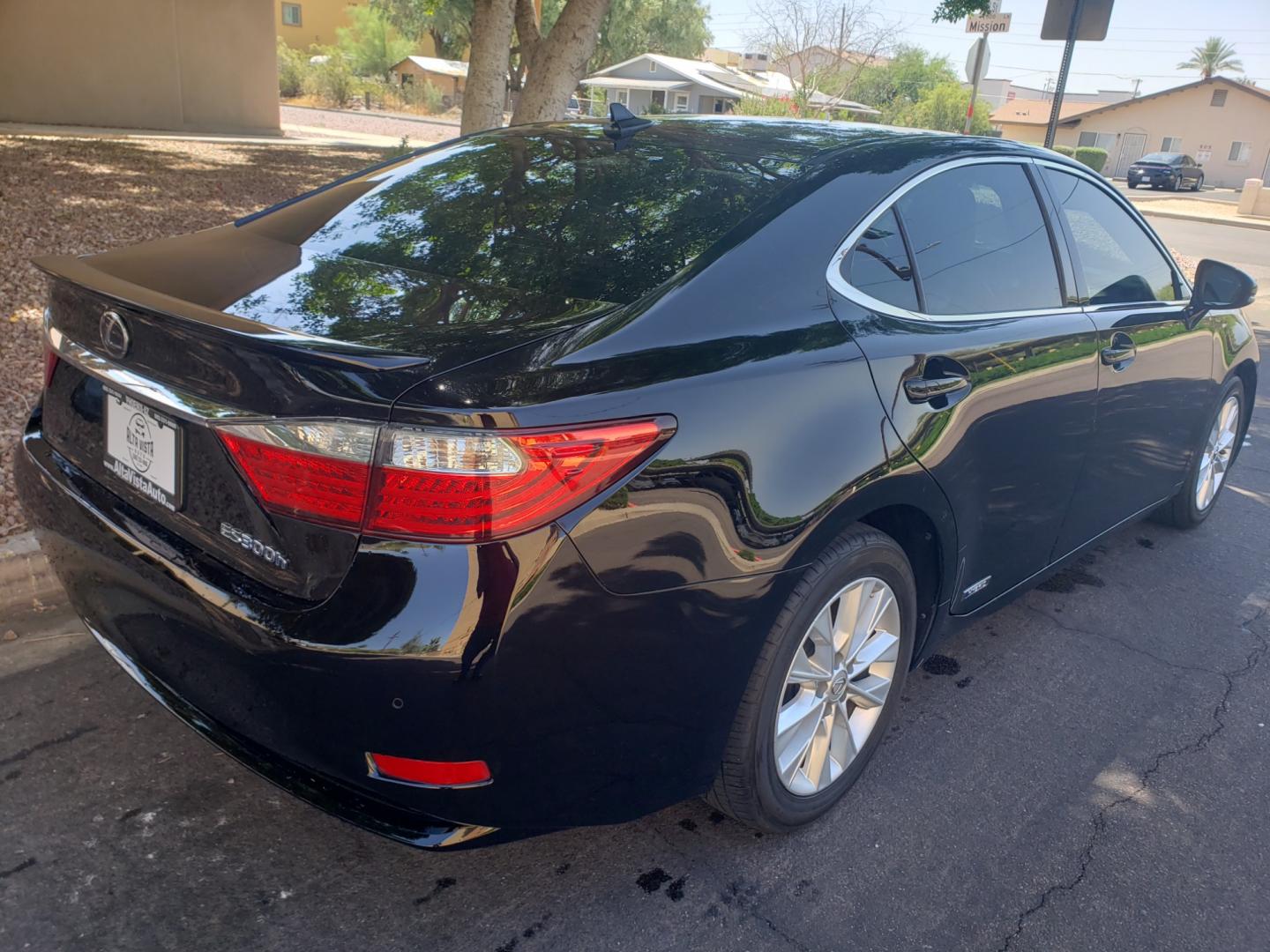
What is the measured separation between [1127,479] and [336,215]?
2916 mm

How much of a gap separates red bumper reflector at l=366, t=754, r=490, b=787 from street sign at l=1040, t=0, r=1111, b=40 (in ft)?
28.5

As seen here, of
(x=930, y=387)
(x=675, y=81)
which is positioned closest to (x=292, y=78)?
(x=675, y=81)

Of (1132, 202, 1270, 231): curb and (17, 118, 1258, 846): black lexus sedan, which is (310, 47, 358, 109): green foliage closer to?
(1132, 202, 1270, 231): curb

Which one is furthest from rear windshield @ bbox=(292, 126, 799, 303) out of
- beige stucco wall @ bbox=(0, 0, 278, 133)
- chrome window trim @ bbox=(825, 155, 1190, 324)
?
beige stucco wall @ bbox=(0, 0, 278, 133)

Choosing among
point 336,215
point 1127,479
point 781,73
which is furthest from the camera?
point 781,73

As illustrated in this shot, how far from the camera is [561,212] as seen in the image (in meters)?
2.63

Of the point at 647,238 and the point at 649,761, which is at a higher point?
the point at 647,238

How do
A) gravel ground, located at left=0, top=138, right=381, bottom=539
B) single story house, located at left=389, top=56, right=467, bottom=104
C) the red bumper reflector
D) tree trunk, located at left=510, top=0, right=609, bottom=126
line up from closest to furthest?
the red bumper reflector < gravel ground, located at left=0, top=138, right=381, bottom=539 < tree trunk, located at left=510, top=0, right=609, bottom=126 < single story house, located at left=389, top=56, right=467, bottom=104

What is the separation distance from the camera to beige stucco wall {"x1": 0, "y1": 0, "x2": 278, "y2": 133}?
655 inches

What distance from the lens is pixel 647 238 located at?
2418 mm

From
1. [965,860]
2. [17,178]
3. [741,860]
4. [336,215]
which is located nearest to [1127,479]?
[965,860]

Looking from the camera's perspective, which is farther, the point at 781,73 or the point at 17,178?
the point at 781,73

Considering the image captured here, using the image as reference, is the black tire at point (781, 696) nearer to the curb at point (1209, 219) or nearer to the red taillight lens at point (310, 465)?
the red taillight lens at point (310, 465)

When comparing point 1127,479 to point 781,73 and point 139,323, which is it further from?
point 781,73
